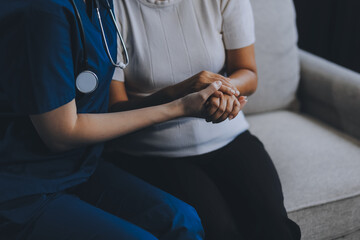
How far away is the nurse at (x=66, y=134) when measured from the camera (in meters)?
0.71

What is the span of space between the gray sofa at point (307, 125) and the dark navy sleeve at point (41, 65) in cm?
70

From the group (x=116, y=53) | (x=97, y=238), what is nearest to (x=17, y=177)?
(x=97, y=238)

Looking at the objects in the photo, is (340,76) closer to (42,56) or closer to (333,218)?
(333,218)

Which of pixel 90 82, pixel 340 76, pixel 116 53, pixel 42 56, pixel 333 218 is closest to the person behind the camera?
pixel 42 56

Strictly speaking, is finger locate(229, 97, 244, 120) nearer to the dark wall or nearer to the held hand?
the held hand

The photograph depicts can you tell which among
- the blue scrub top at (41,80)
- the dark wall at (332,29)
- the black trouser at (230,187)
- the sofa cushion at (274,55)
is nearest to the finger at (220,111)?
the black trouser at (230,187)

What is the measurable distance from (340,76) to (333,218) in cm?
58

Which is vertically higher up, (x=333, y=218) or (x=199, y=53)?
(x=199, y=53)

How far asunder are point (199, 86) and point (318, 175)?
50cm

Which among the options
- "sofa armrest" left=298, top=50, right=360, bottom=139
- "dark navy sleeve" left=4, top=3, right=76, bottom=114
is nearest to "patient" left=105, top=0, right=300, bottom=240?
"dark navy sleeve" left=4, top=3, right=76, bottom=114

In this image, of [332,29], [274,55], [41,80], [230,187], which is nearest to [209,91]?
[230,187]

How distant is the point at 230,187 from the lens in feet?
3.26

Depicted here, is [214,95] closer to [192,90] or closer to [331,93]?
[192,90]

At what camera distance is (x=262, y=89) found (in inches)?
59.5
